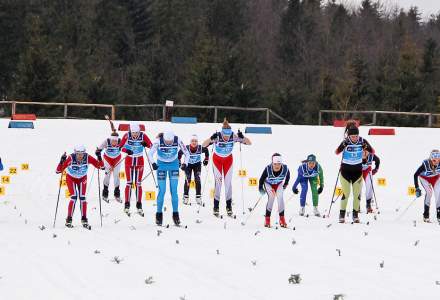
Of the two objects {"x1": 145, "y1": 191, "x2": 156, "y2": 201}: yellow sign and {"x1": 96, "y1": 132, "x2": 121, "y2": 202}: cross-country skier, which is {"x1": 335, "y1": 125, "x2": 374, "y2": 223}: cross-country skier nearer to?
{"x1": 145, "y1": 191, "x2": 156, "y2": 201}: yellow sign

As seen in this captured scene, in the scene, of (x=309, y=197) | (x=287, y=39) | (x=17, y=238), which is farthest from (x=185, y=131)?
(x=287, y=39)

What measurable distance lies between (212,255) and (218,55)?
Result: 35904 mm

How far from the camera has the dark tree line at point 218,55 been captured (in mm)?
43312

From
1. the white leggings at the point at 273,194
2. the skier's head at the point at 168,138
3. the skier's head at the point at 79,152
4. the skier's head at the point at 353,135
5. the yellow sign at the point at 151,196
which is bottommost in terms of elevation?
the yellow sign at the point at 151,196

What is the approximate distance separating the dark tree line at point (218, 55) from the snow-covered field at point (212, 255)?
946 inches

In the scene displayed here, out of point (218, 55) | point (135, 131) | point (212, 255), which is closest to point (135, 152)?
point (135, 131)

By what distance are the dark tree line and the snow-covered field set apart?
2403cm

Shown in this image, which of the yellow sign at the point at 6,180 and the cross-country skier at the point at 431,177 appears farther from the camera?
the yellow sign at the point at 6,180

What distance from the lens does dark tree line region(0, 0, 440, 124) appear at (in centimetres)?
4331

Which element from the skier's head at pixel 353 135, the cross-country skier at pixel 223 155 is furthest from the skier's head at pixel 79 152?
the skier's head at pixel 353 135

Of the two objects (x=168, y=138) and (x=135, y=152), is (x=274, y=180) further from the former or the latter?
(x=135, y=152)

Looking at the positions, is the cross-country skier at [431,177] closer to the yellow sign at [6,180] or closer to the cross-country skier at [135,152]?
the cross-country skier at [135,152]

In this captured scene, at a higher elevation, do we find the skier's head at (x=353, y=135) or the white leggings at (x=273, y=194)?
the skier's head at (x=353, y=135)

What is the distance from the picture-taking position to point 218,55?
45500 millimetres
